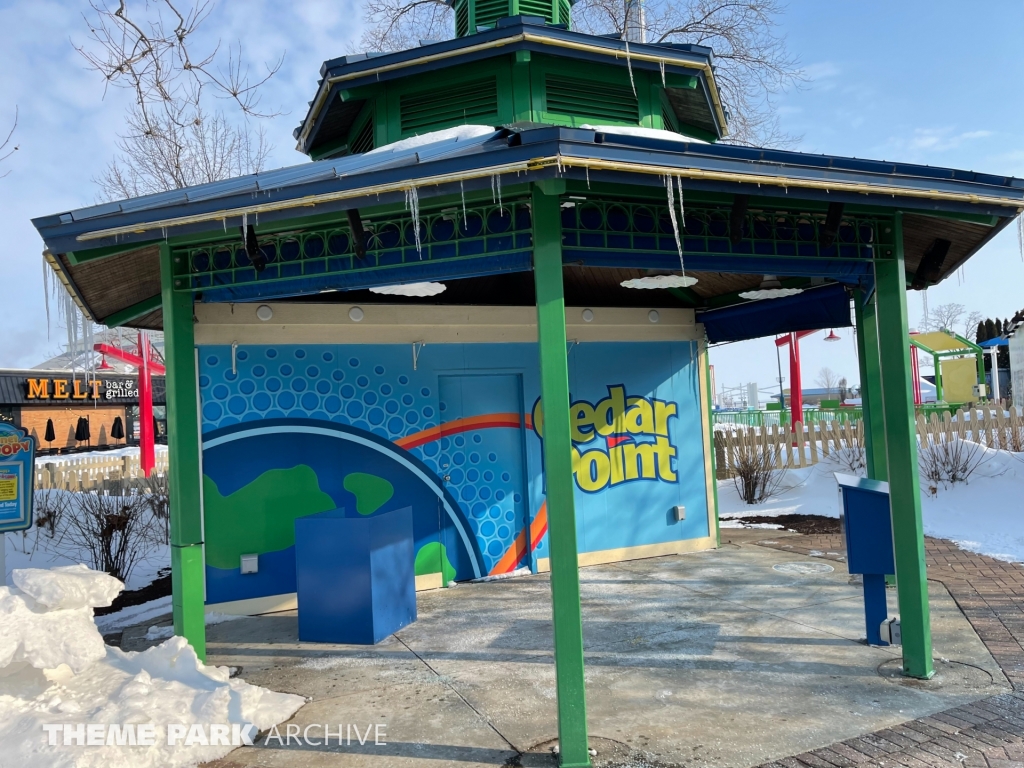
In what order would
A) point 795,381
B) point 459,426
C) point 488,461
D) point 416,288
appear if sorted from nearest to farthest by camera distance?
1. point 416,288
2. point 459,426
3. point 488,461
4. point 795,381

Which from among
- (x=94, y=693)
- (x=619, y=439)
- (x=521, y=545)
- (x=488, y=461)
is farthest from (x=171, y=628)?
(x=619, y=439)

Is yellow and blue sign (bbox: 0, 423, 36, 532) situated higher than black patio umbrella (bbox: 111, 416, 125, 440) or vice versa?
black patio umbrella (bbox: 111, 416, 125, 440)

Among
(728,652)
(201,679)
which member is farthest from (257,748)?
(728,652)

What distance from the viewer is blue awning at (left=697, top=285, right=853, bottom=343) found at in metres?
8.26

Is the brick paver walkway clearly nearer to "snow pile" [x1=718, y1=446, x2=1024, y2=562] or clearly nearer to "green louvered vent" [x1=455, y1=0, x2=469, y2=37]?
"snow pile" [x1=718, y1=446, x2=1024, y2=562]

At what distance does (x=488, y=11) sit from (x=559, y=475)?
7.33m

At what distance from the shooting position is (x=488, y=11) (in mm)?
9242

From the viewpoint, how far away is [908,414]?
504 centimetres

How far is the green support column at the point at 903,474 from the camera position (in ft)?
16.1

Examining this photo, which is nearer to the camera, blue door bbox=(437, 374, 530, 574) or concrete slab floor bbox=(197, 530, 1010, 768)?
concrete slab floor bbox=(197, 530, 1010, 768)

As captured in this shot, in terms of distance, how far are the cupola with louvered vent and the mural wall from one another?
4194 millimetres

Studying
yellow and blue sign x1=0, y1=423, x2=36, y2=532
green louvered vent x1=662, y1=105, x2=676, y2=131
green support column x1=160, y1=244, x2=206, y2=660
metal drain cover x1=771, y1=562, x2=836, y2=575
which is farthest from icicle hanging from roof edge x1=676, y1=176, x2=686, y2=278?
yellow and blue sign x1=0, y1=423, x2=36, y2=532

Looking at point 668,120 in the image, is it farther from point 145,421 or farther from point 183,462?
point 145,421

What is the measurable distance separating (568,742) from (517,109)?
6017 mm
